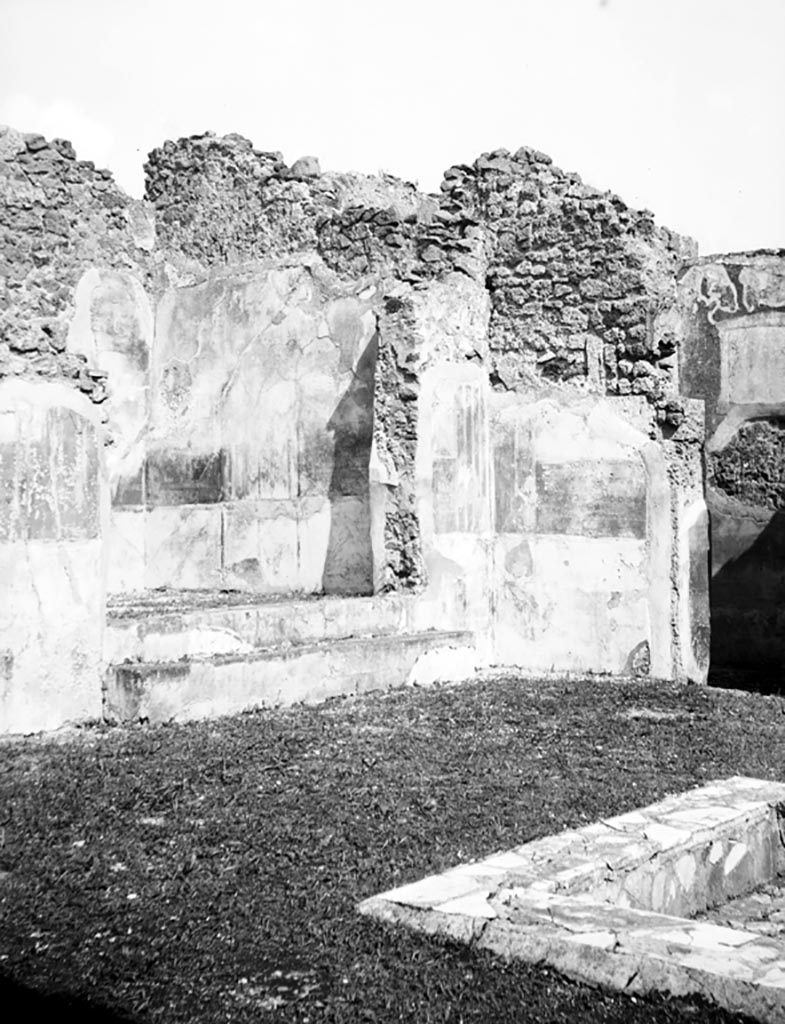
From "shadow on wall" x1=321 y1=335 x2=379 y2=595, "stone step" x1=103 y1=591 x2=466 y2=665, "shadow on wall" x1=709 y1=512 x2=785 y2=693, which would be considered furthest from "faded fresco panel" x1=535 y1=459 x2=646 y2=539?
"shadow on wall" x1=709 y1=512 x2=785 y2=693

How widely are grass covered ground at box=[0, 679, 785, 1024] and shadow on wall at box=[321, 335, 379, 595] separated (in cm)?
178

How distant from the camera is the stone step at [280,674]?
6227 millimetres

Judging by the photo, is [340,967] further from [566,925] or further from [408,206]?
[408,206]

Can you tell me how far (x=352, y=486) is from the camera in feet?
29.7

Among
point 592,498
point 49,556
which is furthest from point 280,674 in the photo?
point 592,498

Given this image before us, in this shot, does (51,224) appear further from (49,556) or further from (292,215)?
(49,556)

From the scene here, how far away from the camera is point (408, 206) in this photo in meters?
10.6

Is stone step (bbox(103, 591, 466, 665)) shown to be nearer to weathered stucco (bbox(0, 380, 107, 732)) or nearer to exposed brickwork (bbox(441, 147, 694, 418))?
weathered stucco (bbox(0, 380, 107, 732))

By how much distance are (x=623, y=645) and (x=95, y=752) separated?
4.01m

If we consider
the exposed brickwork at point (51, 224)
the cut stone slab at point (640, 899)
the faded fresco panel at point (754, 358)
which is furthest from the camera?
the faded fresco panel at point (754, 358)

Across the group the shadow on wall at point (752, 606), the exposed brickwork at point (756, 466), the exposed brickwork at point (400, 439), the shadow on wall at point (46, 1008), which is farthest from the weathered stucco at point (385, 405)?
the shadow on wall at point (46, 1008)

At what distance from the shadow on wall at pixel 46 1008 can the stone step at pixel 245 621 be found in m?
3.51

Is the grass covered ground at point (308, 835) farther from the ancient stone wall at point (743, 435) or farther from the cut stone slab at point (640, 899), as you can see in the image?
the ancient stone wall at point (743, 435)

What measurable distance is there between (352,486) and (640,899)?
5.56 metres
